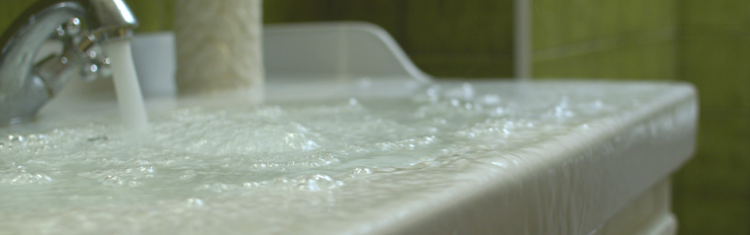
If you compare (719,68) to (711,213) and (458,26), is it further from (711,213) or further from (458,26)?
(458,26)

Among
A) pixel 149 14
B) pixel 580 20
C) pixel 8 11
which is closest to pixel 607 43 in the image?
pixel 580 20

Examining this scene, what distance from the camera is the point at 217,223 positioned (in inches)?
6.4

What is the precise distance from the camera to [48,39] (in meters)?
0.47

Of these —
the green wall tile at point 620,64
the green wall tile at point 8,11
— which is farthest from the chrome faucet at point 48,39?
the green wall tile at point 620,64

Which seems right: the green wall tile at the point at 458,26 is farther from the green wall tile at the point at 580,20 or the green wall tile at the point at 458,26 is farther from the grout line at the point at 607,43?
the green wall tile at the point at 580,20

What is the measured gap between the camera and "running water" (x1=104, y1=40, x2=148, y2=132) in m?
0.41

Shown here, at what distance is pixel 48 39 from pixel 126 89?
95mm

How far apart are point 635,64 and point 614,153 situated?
1354 millimetres

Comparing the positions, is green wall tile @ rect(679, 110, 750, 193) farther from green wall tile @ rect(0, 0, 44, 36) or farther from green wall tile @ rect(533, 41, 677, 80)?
green wall tile @ rect(0, 0, 44, 36)

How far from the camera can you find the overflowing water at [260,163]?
0.17 m

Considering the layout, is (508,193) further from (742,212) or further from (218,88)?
(742,212)

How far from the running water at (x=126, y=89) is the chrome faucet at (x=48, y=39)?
0.06ft

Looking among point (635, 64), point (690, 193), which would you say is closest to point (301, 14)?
point (635, 64)

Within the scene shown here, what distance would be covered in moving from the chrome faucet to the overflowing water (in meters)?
0.06
